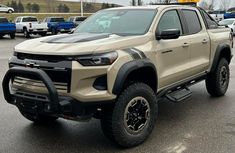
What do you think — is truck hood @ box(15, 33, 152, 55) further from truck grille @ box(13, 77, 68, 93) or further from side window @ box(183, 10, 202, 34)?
side window @ box(183, 10, 202, 34)

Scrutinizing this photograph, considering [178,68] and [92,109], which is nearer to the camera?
[92,109]

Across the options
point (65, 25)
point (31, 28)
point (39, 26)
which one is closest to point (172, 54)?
point (39, 26)

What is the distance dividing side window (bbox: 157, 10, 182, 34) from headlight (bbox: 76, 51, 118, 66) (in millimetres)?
1261

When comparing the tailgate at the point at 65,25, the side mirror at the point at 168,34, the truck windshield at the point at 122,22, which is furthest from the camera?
the tailgate at the point at 65,25

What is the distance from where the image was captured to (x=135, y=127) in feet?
16.4

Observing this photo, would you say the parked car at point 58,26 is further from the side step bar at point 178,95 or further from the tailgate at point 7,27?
the side step bar at point 178,95

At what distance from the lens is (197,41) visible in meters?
6.45

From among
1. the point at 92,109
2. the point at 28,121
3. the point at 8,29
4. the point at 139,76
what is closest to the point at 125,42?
the point at 139,76

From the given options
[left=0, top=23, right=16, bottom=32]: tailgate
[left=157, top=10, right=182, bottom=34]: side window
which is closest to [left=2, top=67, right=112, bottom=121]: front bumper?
[left=157, top=10, right=182, bottom=34]: side window

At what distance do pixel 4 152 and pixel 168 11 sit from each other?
318 centimetres

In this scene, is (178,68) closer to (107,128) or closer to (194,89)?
(107,128)

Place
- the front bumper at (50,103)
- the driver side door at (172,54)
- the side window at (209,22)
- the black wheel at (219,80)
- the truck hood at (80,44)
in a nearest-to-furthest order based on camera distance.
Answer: the front bumper at (50,103), the truck hood at (80,44), the driver side door at (172,54), the side window at (209,22), the black wheel at (219,80)

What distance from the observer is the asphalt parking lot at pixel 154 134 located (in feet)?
16.0

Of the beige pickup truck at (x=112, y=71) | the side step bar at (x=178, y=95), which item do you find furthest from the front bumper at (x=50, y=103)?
the side step bar at (x=178, y=95)
